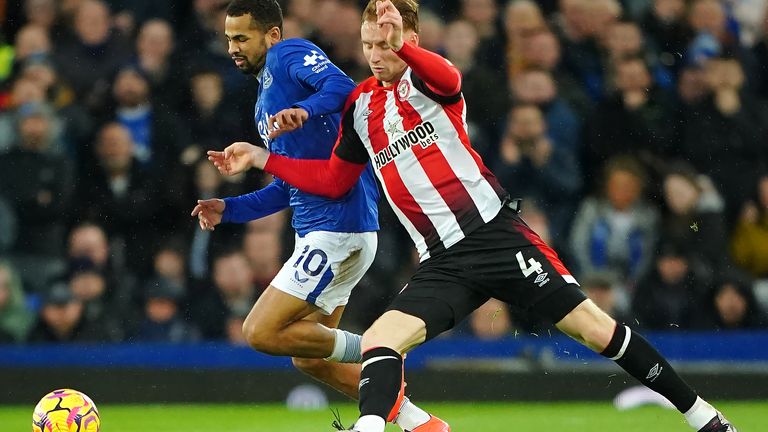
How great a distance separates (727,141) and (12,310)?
5.91m

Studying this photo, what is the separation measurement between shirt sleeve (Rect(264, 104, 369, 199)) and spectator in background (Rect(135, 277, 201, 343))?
402cm

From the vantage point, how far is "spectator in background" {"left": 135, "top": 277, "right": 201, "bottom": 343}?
10117mm

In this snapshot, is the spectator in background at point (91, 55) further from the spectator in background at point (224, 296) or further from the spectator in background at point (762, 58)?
the spectator in background at point (762, 58)

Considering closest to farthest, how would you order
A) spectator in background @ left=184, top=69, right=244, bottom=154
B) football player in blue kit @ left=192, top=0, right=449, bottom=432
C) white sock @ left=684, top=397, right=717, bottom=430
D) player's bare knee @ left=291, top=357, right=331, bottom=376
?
1. white sock @ left=684, top=397, right=717, bottom=430
2. football player in blue kit @ left=192, top=0, right=449, bottom=432
3. player's bare knee @ left=291, top=357, right=331, bottom=376
4. spectator in background @ left=184, top=69, right=244, bottom=154

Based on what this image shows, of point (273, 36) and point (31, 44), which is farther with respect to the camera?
point (31, 44)

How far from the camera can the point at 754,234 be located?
10258 millimetres

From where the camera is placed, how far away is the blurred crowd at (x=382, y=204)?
10.1 m

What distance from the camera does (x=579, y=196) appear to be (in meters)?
10.3

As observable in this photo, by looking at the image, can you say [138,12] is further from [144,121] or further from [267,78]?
[267,78]

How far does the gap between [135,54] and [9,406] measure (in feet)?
10.0

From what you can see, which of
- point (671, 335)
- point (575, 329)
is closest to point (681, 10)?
point (671, 335)

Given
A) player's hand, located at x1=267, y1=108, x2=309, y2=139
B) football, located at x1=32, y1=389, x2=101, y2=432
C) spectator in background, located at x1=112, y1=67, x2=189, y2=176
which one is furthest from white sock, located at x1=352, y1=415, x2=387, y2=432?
spectator in background, located at x1=112, y1=67, x2=189, y2=176

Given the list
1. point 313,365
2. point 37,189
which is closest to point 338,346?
point 313,365

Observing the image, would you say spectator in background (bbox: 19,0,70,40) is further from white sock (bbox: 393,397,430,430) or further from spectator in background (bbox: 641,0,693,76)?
white sock (bbox: 393,397,430,430)
